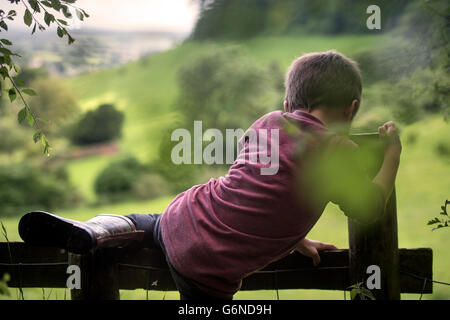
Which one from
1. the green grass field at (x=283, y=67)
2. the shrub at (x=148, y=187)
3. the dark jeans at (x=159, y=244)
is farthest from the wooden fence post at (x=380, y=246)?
the shrub at (x=148, y=187)

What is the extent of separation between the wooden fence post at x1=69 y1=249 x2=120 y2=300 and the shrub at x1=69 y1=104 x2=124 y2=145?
5.73 m

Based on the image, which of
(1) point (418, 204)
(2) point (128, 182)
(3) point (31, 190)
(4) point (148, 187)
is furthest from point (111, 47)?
(1) point (418, 204)

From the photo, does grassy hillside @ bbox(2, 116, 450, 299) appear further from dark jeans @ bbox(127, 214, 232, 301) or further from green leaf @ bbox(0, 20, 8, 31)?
green leaf @ bbox(0, 20, 8, 31)

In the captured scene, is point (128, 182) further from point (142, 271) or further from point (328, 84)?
point (328, 84)

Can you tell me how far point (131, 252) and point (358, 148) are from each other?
49 centimetres

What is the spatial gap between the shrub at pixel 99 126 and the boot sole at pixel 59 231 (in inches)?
229

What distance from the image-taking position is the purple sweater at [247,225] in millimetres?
763

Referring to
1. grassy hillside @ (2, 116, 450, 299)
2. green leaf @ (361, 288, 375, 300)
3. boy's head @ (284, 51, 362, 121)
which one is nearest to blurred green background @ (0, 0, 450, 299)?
grassy hillside @ (2, 116, 450, 299)

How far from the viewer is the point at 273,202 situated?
76 cm

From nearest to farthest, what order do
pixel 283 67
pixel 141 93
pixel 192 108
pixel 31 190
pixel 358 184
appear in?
pixel 358 184 < pixel 283 67 < pixel 192 108 < pixel 141 93 < pixel 31 190

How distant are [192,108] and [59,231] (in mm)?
5104

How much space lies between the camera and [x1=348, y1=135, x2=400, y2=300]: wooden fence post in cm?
81

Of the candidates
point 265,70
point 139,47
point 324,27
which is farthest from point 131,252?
point 265,70

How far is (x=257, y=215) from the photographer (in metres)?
0.76
